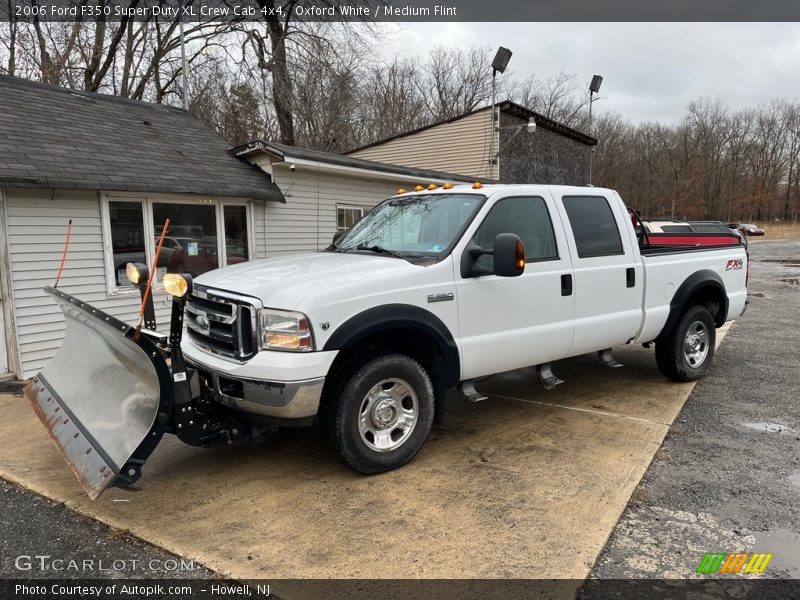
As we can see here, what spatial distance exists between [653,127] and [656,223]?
56.7m

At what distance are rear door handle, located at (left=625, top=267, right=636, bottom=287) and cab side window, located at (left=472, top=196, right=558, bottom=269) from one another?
91cm

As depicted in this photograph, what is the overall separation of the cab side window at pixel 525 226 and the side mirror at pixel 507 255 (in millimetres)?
368

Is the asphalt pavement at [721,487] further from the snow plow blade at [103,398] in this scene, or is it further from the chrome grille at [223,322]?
the snow plow blade at [103,398]

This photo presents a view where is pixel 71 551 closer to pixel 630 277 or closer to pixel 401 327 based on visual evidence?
pixel 401 327

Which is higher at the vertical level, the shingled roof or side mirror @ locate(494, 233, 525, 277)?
the shingled roof

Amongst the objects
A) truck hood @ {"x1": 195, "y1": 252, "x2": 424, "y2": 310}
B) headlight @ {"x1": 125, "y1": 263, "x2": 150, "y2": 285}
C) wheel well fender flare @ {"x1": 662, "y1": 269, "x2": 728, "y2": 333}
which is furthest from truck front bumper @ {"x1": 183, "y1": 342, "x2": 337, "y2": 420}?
wheel well fender flare @ {"x1": 662, "y1": 269, "x2": 728, "y2": 333}

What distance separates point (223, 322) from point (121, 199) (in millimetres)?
4896

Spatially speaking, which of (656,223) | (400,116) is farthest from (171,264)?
(400,116)

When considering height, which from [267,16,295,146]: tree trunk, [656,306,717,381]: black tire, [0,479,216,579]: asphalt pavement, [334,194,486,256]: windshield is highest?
[267,16,295,146]: tree trunk

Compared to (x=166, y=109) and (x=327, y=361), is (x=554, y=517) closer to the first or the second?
(x=327, y=361)

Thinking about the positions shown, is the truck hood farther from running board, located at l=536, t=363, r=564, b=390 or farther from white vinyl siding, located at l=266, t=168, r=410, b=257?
white vinyl siding, located at l=266, t=168, r=410, b=257

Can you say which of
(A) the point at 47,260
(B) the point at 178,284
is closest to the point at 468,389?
(B) the point at 178,284

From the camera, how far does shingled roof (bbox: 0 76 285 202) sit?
6.78 metres

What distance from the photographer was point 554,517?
3.39 metres
